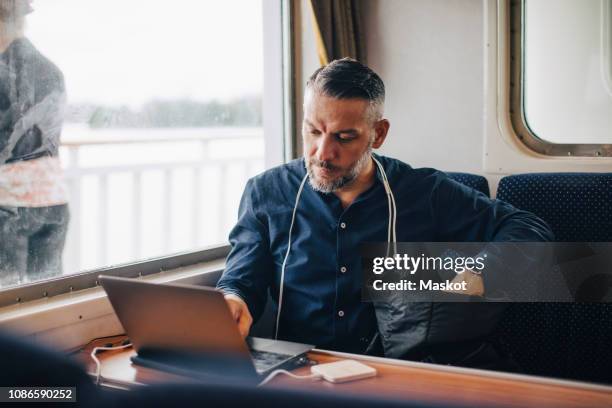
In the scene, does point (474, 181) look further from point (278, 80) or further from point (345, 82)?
point (278, 80)

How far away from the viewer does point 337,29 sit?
2812mm

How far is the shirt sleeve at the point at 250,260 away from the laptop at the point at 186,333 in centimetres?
45

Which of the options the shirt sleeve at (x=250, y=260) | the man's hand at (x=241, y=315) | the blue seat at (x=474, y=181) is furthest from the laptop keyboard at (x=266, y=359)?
the blue seat at (x=474, y=181)

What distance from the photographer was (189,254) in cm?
241

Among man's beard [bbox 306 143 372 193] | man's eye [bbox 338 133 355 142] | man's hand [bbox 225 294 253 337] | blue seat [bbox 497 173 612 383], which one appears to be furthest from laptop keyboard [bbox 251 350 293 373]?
blue seat [bbox 497 173 612 383]

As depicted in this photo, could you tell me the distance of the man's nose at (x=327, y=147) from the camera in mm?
1947

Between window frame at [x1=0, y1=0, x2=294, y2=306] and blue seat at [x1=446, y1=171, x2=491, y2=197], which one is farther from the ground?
window frame at [x1=0, y1=0, x2=294, y2=306]

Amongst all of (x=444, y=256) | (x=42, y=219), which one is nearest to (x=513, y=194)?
(x=444, y=256)

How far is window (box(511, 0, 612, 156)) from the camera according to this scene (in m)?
2.32

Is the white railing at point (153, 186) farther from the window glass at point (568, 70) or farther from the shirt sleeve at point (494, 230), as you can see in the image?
the shirt sleeve at point (494, 230)

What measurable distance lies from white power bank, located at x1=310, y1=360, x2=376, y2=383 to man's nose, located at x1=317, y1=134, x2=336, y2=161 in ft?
2.21

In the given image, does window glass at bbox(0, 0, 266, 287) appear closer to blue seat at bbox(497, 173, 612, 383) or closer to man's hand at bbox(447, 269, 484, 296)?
man's hand at bbox(447, 269, 484, 296)

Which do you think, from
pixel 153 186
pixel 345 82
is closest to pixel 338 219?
pixel 345 82

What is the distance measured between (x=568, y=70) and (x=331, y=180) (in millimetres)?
1006
